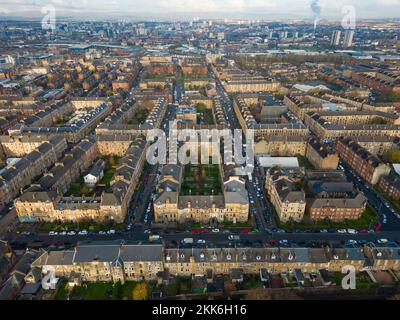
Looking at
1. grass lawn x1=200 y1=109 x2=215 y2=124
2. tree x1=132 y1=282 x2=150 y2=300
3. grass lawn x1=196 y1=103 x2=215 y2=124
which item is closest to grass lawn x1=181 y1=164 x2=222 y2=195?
tree x1=132 y1=282 x2=150 y2=300

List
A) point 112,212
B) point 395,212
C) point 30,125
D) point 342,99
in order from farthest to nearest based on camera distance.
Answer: point 342,99
point 30,125
point 395,212
point 112,212

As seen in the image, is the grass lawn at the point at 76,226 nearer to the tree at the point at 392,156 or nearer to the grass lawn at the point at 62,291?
the grass lawn at the point at 62,291

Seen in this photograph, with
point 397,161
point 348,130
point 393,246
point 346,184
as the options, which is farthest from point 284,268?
point 348,130

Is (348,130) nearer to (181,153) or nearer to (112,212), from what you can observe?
(181,153)

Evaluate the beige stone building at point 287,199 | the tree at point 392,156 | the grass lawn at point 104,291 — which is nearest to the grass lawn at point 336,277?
the beige stone building at point 287,199

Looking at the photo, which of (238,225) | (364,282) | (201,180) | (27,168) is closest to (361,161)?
(364,282)

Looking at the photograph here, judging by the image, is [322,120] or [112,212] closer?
[112,212]

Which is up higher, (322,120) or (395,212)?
(322,120)

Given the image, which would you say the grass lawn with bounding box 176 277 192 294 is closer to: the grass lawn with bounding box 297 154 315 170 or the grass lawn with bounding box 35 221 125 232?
the grass lawn with bounding box 35 221 125 232
